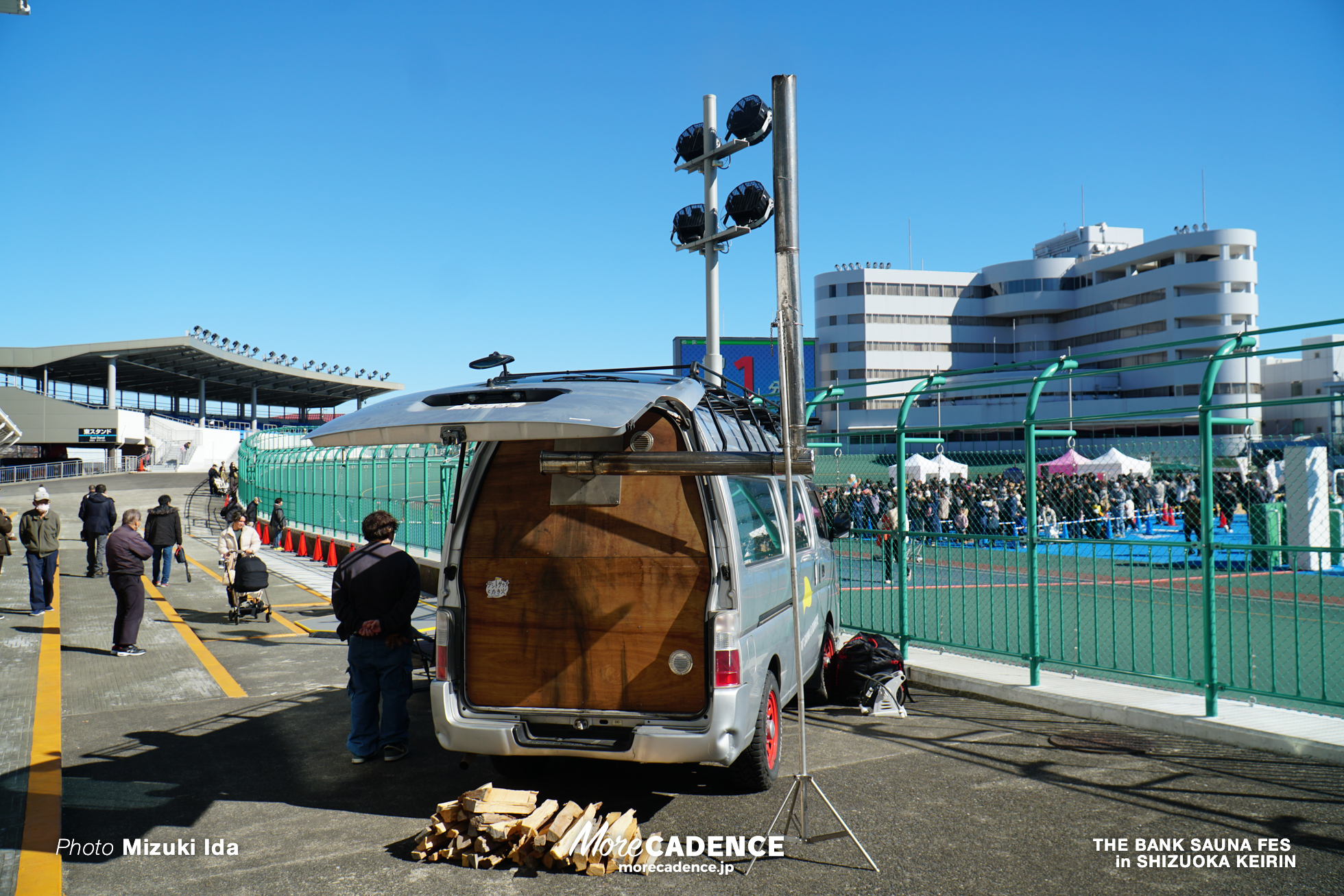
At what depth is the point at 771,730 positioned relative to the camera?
5.57m

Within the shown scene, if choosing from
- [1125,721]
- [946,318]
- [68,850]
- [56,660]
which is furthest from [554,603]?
[946,318]

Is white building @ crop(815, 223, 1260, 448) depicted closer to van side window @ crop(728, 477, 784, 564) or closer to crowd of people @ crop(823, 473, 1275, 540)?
crowd of people @ crop(823, 473, 1275, 540)

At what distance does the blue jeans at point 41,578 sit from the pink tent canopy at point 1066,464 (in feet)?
44.4

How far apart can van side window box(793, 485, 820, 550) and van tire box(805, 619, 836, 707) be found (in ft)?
3.28

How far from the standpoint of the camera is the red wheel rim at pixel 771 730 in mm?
5422

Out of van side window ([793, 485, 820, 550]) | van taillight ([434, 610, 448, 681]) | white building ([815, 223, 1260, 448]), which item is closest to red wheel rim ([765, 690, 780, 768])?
van side window ([793, 485, 820, 550])

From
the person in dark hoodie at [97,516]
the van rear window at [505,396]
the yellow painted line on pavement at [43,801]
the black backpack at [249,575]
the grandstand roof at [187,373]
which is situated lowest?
the yellow painted line on pavement at [43,801]

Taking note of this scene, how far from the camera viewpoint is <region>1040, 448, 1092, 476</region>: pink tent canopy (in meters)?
10.3

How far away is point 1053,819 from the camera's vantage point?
4.98 metres

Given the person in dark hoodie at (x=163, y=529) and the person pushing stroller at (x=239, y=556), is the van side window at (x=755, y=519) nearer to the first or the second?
the person pushing stroller at (x=239, y=556)

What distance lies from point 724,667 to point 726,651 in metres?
0.08

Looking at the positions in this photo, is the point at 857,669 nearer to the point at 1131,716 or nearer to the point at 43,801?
the point at 1131,716

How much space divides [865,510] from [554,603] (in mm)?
9179

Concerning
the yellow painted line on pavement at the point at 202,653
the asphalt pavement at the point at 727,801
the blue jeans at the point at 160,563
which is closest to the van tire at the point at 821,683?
the asphalt pavement at the point at 727,801
